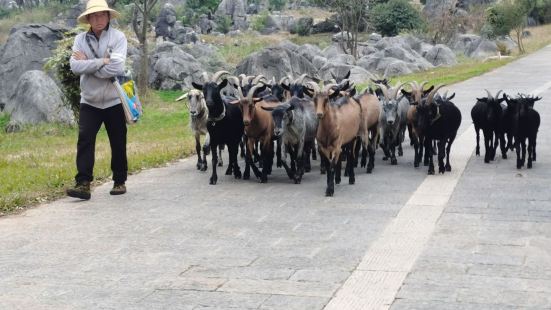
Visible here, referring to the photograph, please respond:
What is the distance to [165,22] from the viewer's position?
242 feet

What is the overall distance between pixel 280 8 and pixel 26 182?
90.0 meters

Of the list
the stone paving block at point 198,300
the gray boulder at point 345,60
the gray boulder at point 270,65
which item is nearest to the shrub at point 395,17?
the gray boulder at point 345,60

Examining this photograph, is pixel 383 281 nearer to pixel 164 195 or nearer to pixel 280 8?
pixel 164 195

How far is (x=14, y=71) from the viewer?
28688 millimetres

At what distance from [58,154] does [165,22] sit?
60.0 m

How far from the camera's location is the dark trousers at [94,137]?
9.99 meters

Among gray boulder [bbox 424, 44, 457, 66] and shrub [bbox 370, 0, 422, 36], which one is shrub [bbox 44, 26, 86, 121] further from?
shrub [bbox 370, 0, 422, 36]

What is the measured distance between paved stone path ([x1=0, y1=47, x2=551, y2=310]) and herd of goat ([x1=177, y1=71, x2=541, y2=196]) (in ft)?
1.49

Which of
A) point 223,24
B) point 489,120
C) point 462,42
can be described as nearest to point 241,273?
point 489,120

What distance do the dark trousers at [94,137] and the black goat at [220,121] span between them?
139 cm

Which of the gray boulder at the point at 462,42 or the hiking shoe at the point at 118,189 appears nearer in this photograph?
the hiking shoe at the point at 118,189

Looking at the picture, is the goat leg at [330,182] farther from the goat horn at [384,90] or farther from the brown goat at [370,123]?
the goat horn at [384,90]

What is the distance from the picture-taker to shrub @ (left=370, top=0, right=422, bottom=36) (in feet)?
203

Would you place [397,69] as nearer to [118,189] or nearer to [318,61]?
[318,61]
